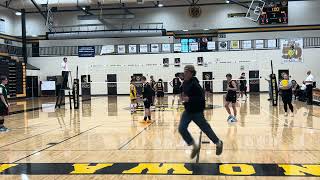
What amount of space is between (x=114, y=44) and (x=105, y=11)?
136 inches

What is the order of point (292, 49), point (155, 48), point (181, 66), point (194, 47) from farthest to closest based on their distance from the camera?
→ point (155, 48), point (194, 47), point (181, 66), point (292, 49)

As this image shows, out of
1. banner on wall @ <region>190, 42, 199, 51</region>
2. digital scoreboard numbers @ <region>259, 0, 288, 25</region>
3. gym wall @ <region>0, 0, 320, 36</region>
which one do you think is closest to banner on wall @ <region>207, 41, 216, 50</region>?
banner on wall @ <region>190, 42, 199, 51</region>

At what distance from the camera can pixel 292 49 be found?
34.1 metres

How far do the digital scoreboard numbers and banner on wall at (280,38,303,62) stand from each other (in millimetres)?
2115

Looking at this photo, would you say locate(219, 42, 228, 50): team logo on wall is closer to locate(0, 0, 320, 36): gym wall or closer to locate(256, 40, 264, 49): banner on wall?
locate(0, 0, 320, 36): gym wall

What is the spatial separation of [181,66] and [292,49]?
9721 millimetres

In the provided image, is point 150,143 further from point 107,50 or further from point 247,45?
point 107,50

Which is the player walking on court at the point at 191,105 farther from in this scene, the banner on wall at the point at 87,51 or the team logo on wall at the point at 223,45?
the banner on wall at the point at 87,51

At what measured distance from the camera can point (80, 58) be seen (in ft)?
121

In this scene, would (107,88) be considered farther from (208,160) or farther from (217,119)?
(208,160)

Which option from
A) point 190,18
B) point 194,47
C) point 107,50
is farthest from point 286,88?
point 107,50

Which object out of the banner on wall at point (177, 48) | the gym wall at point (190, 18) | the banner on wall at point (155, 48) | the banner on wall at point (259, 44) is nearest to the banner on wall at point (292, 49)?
the banner on wall at point (259, 44)

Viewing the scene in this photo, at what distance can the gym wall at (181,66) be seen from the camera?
33875 millimetres

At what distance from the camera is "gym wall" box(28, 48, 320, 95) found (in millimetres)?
33875
